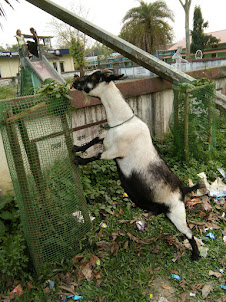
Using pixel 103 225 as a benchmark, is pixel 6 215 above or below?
above

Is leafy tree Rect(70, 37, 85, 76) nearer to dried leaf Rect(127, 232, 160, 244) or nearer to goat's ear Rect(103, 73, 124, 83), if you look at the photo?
goat's ear Rect(103, 73, 124, 83)

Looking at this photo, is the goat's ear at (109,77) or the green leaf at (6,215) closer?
the goat's ear at (109,77)

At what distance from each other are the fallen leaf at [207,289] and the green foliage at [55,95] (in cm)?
259

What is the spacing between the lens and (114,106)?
279 centimetres

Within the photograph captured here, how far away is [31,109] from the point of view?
2414 mm

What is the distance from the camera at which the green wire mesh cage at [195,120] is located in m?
4.86

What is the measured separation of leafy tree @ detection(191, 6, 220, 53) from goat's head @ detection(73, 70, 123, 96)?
3410 cm

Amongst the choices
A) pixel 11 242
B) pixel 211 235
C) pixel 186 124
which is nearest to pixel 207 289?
pixel 211 235

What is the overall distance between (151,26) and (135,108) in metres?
23.2

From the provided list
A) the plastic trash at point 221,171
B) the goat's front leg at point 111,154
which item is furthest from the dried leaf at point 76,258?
the plastic trash at point 221,171

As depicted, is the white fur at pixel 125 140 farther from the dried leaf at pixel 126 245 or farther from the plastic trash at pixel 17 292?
the plastic trash at pixel 17 292

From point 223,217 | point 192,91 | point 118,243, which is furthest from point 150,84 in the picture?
point 118,243

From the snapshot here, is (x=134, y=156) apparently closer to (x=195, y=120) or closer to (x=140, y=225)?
(x=140, y=225)

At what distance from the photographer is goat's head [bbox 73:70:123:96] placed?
8.81 ft
